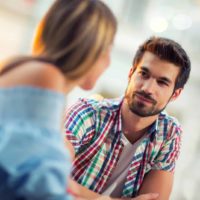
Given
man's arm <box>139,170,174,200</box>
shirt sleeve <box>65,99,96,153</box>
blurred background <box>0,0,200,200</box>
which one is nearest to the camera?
shirt sleeve <box>65,99,96,153</box>

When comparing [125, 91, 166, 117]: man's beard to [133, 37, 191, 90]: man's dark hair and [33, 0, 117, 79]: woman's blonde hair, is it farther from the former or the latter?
[33, 0, 117, 79]: woman's blonde hair

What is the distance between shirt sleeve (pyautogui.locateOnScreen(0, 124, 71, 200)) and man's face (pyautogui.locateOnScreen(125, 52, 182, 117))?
26.6 inches

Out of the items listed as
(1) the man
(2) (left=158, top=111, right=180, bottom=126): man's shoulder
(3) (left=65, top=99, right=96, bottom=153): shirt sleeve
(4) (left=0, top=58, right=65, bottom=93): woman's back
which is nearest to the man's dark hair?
(1) the man

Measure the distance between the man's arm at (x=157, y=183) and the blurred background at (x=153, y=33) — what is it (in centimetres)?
66

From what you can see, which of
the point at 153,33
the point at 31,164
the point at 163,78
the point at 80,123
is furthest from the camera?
the point at 153,33

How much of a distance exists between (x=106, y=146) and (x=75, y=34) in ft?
2.19

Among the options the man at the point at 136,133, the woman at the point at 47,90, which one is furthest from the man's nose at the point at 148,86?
the woman at the point at 47,90

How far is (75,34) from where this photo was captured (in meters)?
0.86

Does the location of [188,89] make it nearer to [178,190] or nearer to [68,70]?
[178,190]

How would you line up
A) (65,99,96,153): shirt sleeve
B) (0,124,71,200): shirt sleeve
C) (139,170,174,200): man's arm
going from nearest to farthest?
(0,124,71,200): shirt sleeve
(65,99,96,153): shirt sleeve
(139,170,174,200): man's arm

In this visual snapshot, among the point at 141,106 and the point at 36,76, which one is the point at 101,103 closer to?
the point at 141,106

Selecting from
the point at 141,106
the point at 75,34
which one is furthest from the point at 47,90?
the point at 141,106

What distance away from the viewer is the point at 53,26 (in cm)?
88

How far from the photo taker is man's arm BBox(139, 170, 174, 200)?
1460 mm
